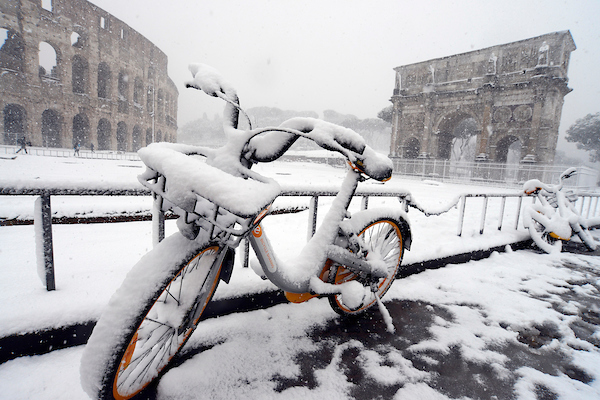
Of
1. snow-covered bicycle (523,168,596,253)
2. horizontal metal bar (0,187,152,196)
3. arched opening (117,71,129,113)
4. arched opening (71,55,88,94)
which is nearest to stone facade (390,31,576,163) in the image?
snow-covered bicycle (523,168,596,253)

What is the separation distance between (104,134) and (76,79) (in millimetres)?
7595

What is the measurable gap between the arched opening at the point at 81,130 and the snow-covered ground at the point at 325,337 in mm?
42894

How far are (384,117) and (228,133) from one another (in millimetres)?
45387

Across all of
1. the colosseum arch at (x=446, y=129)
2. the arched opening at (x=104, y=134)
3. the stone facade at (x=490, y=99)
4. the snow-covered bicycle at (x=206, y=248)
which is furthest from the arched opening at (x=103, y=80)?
the snow-covered bicycle at (x=206, y=248)

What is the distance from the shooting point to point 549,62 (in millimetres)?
23891

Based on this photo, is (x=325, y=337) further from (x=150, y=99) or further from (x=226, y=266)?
(x=150, y=99)

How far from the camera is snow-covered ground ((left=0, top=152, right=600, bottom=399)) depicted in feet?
5.48

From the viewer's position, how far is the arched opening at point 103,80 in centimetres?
3831

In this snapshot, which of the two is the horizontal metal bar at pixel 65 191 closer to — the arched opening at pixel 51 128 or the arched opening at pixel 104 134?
the arched opening at pixel 51 128

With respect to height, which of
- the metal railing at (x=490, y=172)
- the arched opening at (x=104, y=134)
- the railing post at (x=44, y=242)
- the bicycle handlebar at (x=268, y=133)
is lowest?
the railing post at (x=44, y=242)

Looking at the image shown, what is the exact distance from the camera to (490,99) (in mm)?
26453

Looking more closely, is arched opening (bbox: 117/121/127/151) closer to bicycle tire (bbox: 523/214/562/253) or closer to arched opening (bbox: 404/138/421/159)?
arched opening (bbox: 404/138/421/159)

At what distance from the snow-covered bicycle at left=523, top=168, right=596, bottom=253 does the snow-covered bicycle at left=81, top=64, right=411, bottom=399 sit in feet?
14.4

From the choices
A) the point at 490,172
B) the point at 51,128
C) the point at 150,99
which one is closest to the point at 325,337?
the point at 490,172
